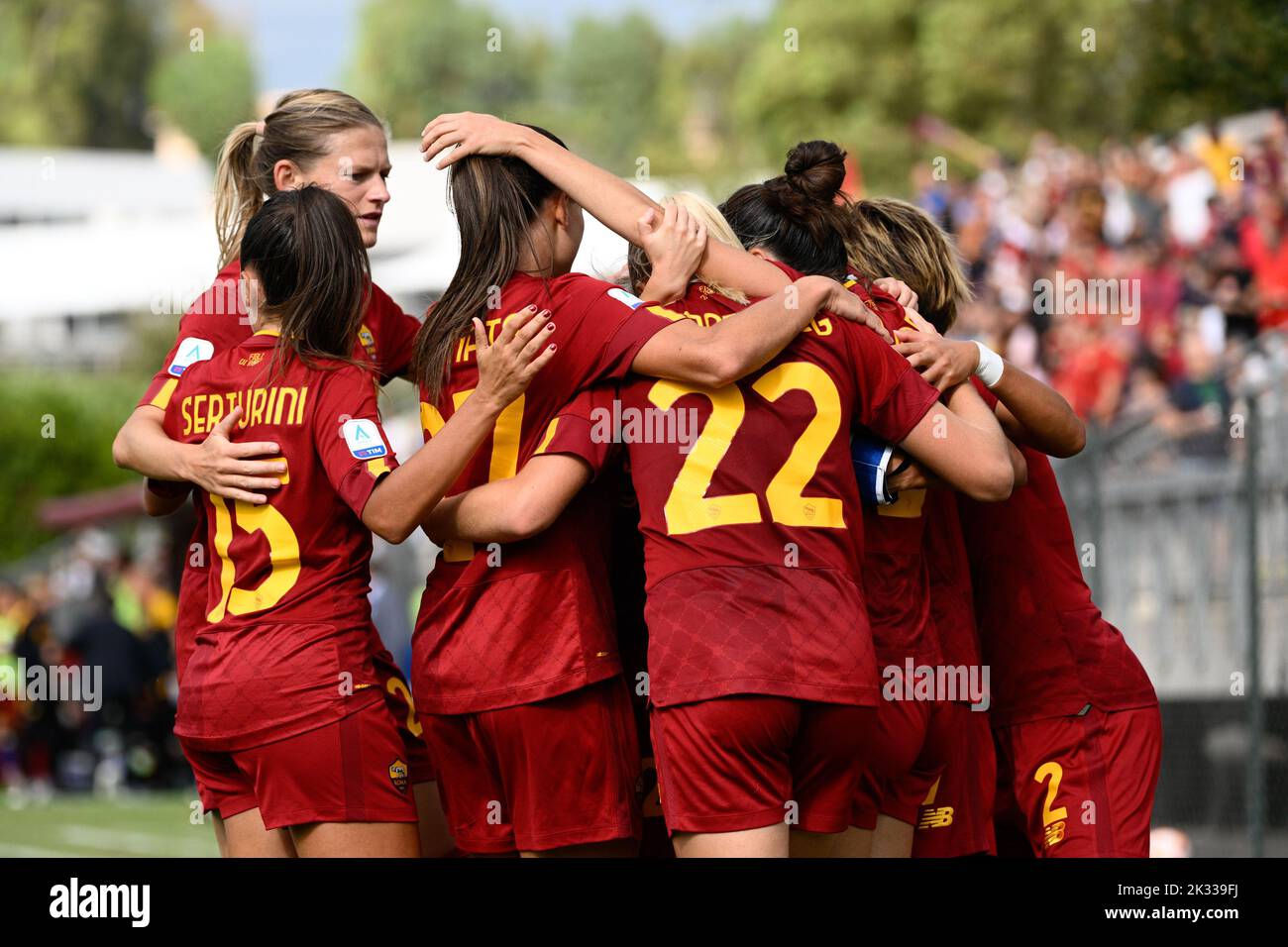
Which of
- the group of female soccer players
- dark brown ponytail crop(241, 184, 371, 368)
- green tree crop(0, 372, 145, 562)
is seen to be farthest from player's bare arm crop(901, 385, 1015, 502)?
green tree crop(0, 372, 145, 562)

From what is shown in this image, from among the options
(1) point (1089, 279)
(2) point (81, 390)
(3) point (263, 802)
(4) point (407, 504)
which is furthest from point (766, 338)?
(2) point (81, 390)

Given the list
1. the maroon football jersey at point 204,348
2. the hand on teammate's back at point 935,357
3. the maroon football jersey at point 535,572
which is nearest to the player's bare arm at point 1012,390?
the hand on teammate's back at point 935,357

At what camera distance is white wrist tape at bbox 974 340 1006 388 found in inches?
182

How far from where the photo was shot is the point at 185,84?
82.2 meters

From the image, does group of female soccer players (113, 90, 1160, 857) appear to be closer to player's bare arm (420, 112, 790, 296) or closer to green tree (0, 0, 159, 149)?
player's bare arm (420, 112, 790, 296)

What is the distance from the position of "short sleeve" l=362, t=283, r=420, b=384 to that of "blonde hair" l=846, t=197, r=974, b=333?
1334 millimetres

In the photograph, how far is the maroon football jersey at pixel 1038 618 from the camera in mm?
5004

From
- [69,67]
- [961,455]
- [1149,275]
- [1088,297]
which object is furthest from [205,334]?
[69,67]

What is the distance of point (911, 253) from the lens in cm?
498

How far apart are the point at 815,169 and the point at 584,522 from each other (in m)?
1.13

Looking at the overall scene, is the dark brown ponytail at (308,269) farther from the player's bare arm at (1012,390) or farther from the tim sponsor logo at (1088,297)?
the tim sponsor logo at (1088,297)

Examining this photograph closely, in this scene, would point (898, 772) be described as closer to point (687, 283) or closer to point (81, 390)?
point (687, 283)

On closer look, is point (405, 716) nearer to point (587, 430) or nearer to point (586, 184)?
point (587, 430)

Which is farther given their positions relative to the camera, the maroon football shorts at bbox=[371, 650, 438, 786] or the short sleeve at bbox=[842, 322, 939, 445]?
the maroon football shorts at bbox=[371, 650, 438, 786]
